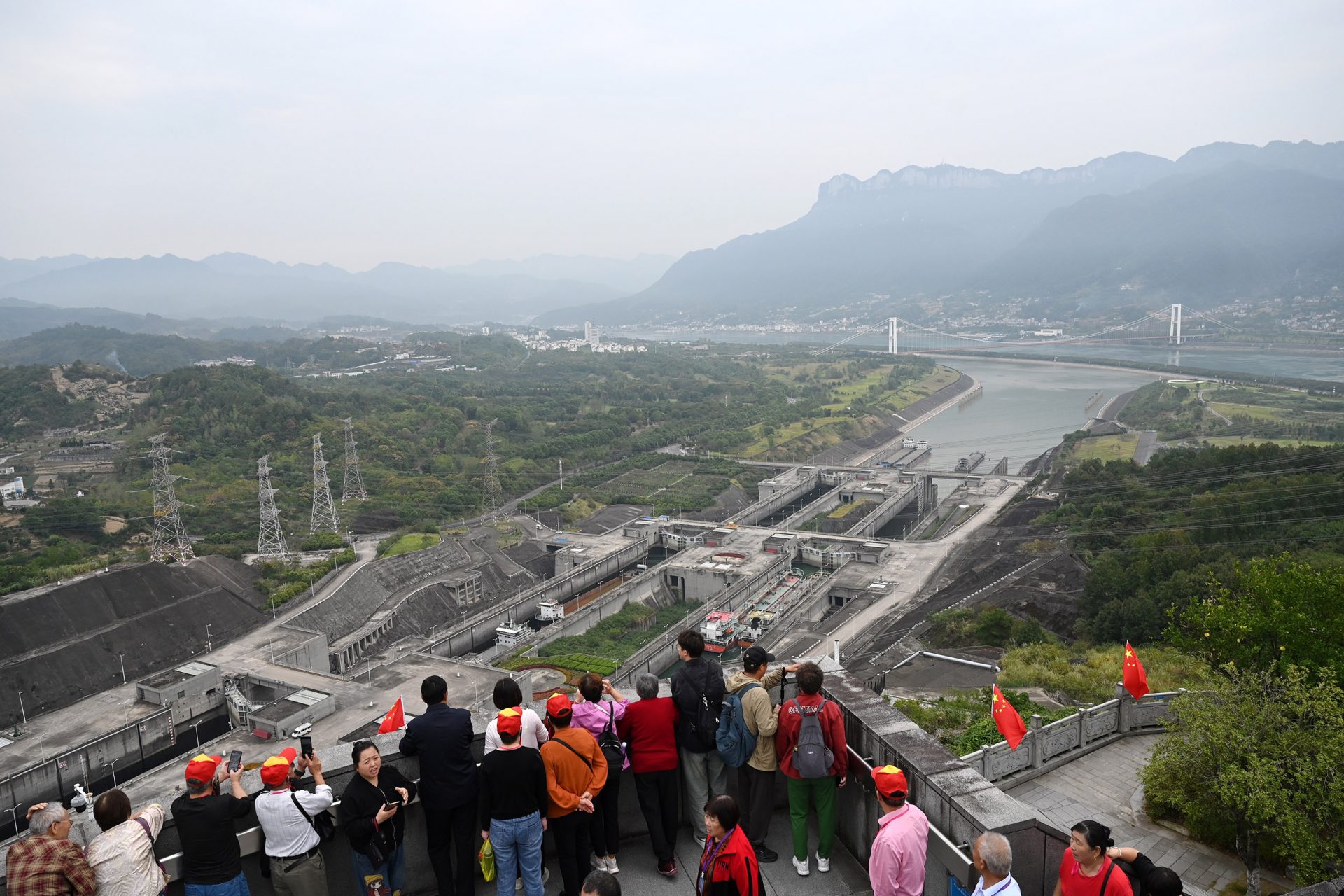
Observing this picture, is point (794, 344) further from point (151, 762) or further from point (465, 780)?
point (465, 780)

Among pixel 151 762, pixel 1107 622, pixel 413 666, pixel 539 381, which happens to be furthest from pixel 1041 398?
pixel 151 762

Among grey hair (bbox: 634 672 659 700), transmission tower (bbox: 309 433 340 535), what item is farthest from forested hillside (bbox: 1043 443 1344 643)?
transmission tower (bbox: 309 433 340 535)

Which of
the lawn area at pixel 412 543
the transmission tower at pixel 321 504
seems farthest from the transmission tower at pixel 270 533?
the lawn area at pixel 412 543

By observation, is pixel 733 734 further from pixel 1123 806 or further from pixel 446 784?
pixel 1123 806

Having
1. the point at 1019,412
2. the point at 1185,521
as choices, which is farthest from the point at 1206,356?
the point at 1185,521

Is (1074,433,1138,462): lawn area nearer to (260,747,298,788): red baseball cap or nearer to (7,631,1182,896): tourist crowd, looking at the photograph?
(7,631,1182,896): tourist crowd

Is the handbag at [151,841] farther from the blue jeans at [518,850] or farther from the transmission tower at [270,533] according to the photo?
the transmission tower at [270,533]
